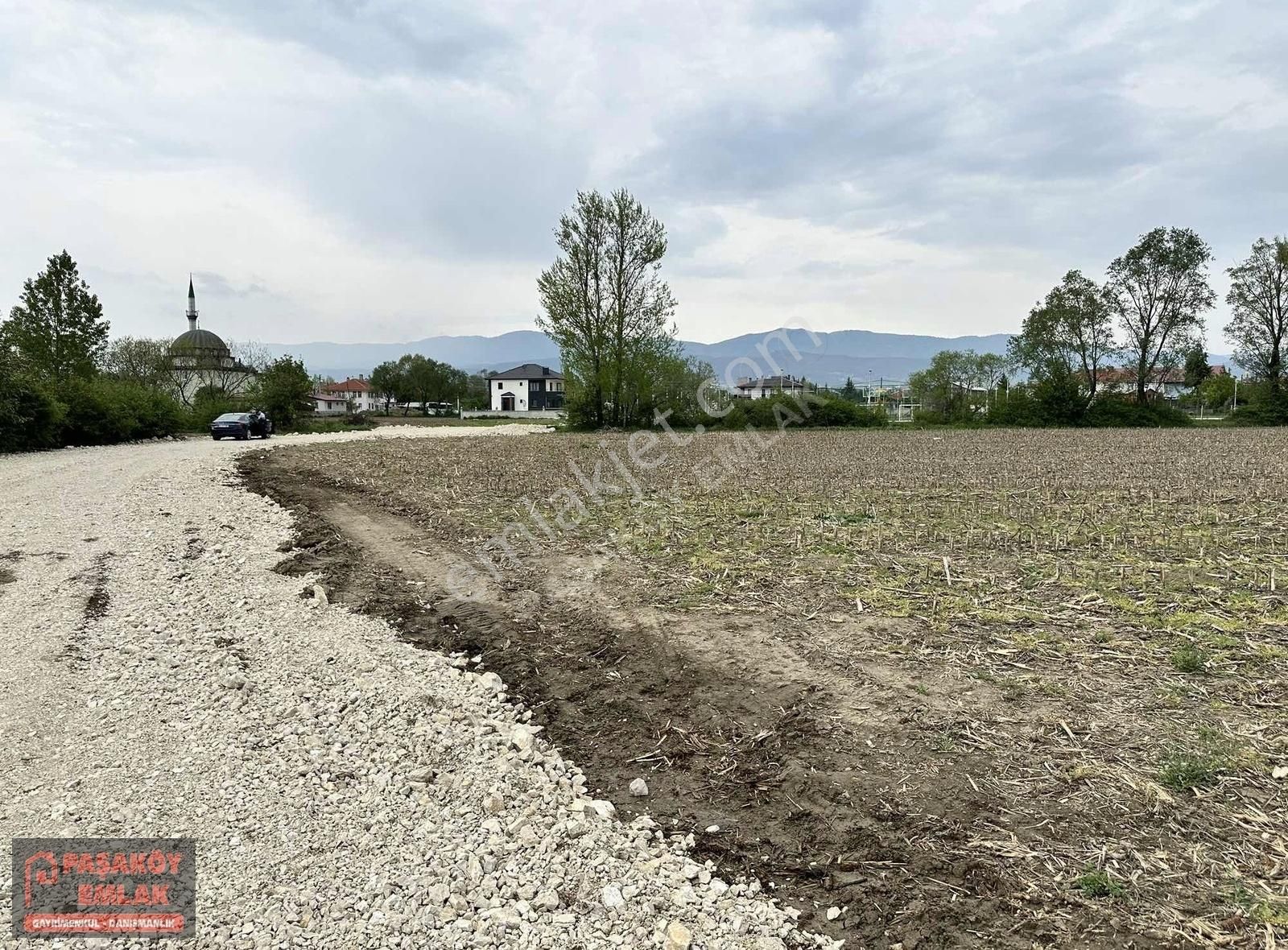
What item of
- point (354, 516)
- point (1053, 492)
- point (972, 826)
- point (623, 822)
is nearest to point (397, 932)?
point (623, 822)

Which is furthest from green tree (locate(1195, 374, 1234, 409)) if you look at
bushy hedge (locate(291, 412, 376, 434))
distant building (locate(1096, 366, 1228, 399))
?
bushy hedge (locate(291, 412, 376, 434))

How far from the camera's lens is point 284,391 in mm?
44938

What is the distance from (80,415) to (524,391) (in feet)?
302

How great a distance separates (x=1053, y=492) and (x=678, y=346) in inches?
1448

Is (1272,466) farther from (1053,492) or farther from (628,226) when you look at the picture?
(628,226)

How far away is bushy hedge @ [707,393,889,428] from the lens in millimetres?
48656

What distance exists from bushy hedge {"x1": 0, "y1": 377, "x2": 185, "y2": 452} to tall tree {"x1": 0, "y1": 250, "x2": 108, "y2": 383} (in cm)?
432

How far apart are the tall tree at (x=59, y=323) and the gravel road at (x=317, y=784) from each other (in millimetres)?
36912

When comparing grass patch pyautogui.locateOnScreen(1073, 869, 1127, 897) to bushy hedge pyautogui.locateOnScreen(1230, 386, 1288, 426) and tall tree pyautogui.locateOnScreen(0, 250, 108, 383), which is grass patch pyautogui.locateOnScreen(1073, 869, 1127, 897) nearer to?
tall tree pyautogui.locateOnScreen(0, 250, 108, 383)

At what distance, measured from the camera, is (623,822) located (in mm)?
3891

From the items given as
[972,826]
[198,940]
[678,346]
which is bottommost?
[198,940]

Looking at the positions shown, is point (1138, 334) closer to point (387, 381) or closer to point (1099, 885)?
point (1099, 885)

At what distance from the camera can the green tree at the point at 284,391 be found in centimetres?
4478

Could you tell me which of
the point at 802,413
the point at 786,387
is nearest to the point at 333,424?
the point at 802,413
